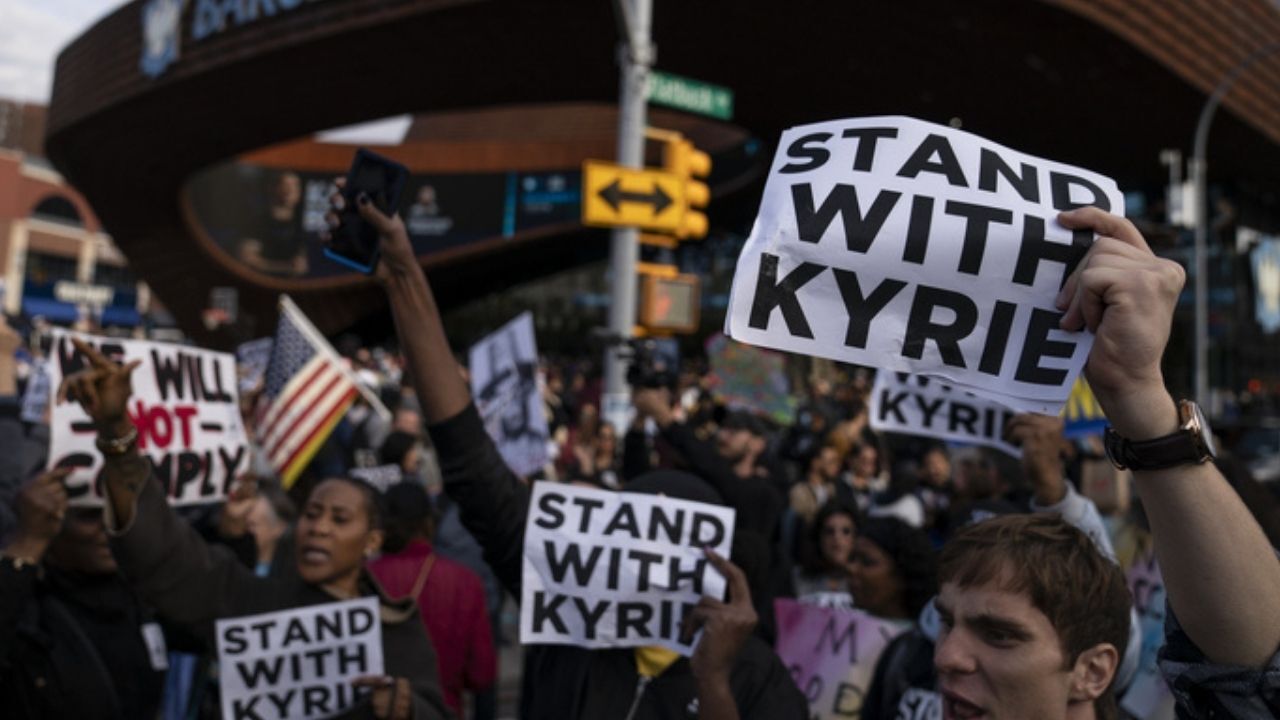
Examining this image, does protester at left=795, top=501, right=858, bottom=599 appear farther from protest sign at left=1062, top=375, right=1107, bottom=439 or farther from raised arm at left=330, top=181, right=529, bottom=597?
raised arm at left=330, top=181, right=529, bottom=597

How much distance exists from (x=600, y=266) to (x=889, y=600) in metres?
36.1

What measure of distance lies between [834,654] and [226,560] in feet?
7.21

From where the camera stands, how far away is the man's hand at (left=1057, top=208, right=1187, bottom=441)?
1676 millimetres

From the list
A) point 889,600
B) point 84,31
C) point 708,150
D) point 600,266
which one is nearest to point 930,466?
point 889,600

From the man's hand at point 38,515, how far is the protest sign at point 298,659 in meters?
0.60

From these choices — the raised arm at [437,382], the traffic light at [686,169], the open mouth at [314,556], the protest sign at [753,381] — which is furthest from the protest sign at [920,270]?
the protest sign at [753,381]

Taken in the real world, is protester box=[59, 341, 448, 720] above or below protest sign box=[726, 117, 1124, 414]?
below

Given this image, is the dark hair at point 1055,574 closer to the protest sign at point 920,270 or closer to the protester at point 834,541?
the protest sign at point 920,270

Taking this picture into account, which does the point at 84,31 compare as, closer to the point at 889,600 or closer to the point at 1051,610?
the point at 889,600

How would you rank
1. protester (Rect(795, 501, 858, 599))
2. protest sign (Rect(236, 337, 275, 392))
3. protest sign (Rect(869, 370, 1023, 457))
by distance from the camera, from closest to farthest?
protest sign (Rect(869, 370, 1023, 457)), protester (Rect(795, 501, 858, 599)), protest sign (Rect(236, 337, 275, 392))

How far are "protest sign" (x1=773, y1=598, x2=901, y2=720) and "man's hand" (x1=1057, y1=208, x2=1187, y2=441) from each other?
269 cm

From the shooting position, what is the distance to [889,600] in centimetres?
454

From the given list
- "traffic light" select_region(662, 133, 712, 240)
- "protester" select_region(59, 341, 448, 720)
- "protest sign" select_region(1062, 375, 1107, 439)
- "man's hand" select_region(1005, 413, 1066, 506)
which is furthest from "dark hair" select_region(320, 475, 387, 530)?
"traffic light" select_region(662, 133, 712, 240)

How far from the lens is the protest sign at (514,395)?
7.48 m
